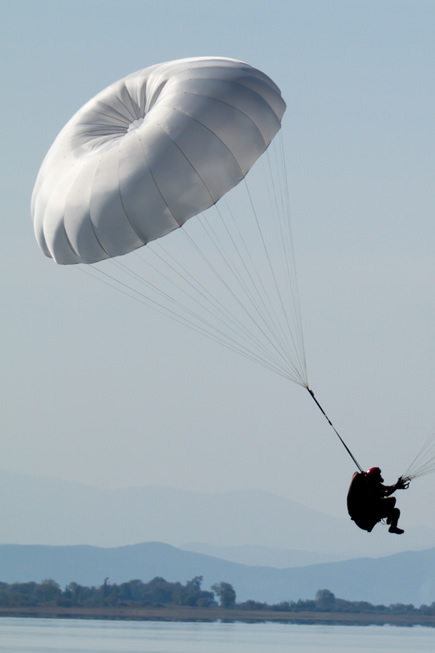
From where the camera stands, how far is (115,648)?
81.4 metres

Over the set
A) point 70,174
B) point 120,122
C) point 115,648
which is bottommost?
point 115,648

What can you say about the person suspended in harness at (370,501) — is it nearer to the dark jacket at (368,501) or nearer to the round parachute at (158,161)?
the dark jacket at (368,501)

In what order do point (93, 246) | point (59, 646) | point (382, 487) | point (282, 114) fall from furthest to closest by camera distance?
point (59, 646)
point (282, 114)
point (93, 246)
point (382, 487)

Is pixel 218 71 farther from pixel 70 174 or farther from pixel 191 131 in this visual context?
pixel 70 174

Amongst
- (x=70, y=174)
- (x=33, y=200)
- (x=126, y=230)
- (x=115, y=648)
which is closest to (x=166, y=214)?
(x=126, y=230)

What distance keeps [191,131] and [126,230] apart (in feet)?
8.17

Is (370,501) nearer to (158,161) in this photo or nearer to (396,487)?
(396,487)

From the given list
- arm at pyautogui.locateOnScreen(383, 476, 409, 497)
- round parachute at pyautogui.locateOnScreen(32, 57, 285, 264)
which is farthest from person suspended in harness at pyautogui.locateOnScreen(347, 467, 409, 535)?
round parachute at pyautogui.locateOnScreen(32, 57, 285, 264)

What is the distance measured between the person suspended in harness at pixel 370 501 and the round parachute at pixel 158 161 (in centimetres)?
655

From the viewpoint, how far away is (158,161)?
81.7 feet

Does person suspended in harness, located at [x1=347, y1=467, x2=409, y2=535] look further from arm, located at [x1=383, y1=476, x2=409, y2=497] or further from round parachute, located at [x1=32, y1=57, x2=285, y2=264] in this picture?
round parachute, located at [x1=32, y1=57, x2=285, y2=264]

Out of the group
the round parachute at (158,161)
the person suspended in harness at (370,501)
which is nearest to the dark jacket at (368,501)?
the person suspended in harness at (370,501)

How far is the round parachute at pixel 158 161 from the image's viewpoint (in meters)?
25.0

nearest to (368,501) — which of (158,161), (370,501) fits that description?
(370,501)
